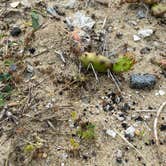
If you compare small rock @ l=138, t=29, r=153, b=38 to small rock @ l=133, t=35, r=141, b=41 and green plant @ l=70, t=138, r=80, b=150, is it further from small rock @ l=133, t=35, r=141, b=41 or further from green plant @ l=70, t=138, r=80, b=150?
green plant @ l=70, t=138, r=80, b=150

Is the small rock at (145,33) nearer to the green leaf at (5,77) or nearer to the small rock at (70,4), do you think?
the small rock at (70,4)

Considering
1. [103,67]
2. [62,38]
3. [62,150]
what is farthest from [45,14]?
[62,150]

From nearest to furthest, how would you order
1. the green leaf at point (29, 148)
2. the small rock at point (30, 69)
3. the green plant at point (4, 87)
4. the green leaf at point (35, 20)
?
the green leaf at point (29, 148)
the green plant at point (4, 87)
the small rock at point (30, 69)
the green leaf at point (35, 20)

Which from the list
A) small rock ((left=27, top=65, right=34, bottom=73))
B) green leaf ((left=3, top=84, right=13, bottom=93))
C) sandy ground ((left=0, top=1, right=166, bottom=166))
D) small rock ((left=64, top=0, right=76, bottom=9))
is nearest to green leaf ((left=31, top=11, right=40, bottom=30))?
sandy ground ((left=0, top=1, right=166, bottom=166))

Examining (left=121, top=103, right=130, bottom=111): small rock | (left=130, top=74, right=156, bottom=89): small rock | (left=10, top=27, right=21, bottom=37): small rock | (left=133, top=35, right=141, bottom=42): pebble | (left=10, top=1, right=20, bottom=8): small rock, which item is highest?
(left=10, top=1, right=20, bottom=8): small rock


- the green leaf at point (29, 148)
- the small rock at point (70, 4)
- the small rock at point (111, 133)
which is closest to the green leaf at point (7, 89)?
the green leaf at point (29, 148)

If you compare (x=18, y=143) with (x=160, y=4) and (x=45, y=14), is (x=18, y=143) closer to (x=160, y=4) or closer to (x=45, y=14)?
(x=45, y=14)

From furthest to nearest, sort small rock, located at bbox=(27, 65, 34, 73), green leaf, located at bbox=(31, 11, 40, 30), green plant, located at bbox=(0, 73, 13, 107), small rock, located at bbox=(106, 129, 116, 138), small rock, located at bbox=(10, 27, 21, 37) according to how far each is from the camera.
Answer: small rock, located at bbox=(10, 27, 21, 37) → green leaf, located at bbox=(31, 11, 40, 30) → small rock, located at bbox=(27, 65, 34, 73) → green plant, located at bbox=(0, 73, 13, 107) → small rock, located at bbox=(106, 129, 116, 138)

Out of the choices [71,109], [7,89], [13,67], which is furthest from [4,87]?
[71,109]
